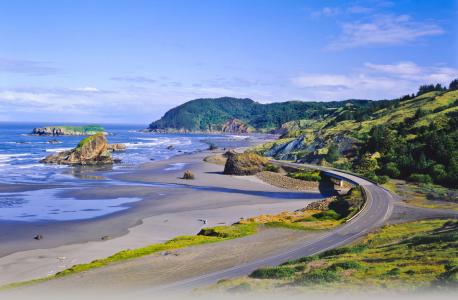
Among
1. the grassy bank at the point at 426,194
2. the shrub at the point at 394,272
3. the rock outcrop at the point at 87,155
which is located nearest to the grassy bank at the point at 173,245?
the shrub at the point at 394,272

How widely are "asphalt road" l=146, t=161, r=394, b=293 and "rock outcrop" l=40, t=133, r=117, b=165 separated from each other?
6672cm

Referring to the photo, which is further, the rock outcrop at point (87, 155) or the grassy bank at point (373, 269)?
the rock outcrop at point (87, 155)

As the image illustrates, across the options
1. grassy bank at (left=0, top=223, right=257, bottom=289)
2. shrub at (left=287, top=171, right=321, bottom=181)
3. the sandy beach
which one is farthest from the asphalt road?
shrub at (left=287, top=171, right=321, bottom=181)

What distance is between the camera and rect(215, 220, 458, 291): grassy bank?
22.6 meters

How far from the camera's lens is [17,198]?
60.2 meters

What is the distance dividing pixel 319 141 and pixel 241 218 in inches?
2689

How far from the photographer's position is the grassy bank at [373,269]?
2261cm

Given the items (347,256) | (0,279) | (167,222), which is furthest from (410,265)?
(167,222)

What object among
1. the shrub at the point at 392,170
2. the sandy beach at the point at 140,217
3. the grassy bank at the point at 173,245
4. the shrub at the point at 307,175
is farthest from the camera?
the shrub at the point at 307,175

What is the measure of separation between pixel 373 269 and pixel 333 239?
14.3 m

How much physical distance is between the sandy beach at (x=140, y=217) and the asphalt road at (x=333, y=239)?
10.2m

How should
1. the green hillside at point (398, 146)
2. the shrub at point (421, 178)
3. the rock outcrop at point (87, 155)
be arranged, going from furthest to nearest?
the rock outcrop at point (87, 155) < the green hillside at point (398, 146) < the shrub at point (421, 178)

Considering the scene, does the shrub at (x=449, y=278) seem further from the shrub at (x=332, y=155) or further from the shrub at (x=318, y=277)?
the shrub at (x=332, y=155)

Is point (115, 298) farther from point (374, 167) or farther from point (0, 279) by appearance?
point (374, 167)
